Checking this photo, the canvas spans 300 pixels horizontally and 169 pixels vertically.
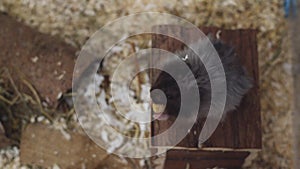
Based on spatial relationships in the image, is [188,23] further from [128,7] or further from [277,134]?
[277,134]

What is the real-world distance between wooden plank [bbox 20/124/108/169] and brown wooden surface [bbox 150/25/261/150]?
1.03 feet

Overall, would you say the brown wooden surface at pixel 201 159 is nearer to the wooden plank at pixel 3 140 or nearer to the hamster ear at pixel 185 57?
the hamster ear at pixel 185 57

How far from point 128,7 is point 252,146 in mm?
612

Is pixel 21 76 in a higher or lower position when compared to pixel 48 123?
higher

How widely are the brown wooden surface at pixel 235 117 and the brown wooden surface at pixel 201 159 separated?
0.28 ft

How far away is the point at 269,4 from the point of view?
5.92 feet

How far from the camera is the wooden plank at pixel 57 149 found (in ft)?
5.63

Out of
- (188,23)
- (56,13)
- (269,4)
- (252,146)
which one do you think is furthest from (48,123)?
(269,4)

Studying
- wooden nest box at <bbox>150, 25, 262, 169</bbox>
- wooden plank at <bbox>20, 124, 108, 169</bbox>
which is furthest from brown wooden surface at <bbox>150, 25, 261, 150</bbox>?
wooden plank at <bbox>20, 124, 108, 169</bbox>

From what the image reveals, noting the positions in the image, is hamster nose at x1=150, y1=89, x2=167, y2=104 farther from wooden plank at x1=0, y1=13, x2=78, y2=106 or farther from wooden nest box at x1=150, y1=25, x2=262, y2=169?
wooden plank at x1=0, y1=13, x2=78, y2=106

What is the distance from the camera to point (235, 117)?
148 centimetres

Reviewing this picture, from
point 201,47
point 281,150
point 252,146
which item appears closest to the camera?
point 201,47

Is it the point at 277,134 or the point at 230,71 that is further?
the point at 277,134

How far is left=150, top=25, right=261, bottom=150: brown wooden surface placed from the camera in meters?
1.46
